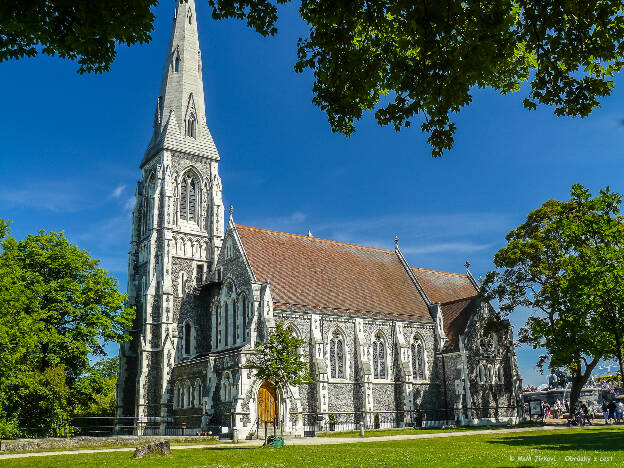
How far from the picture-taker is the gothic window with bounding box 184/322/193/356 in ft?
124

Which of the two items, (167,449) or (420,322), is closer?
(167,449)

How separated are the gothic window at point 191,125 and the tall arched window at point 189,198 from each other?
355 centimetres

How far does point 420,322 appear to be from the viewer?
37344mm

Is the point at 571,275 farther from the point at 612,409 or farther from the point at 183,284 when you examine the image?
the point at 183,284

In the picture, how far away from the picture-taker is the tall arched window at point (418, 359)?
36344 millimetres

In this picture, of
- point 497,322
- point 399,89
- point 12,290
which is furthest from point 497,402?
point 399,89

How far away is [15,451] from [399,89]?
19666 mm

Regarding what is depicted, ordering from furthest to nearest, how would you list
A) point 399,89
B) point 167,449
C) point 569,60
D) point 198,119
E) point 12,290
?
point 198,119, point 12,290, point 167,449, point 399,89, point 569,60

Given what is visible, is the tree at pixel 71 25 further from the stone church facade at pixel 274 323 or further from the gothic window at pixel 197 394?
the gothic window at pixel 197 394

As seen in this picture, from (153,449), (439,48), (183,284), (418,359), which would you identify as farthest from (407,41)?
(183,284)

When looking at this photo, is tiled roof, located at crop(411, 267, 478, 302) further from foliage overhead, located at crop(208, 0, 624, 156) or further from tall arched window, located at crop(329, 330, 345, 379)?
foliage overhead, located at crop(208, 0, 624, 156)

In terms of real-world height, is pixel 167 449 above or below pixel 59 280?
below

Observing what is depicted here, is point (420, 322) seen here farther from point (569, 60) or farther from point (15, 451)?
point (569, 60)

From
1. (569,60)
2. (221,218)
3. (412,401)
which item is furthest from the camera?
(221,218)
